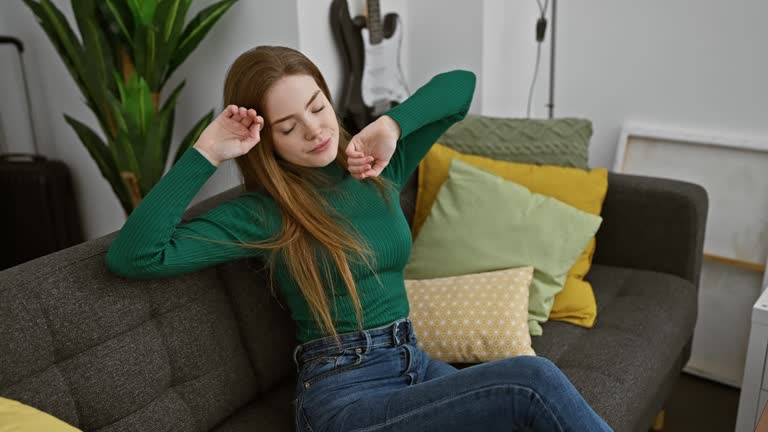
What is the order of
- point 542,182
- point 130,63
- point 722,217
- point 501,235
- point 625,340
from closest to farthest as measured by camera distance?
point 625,340 → point 501,235 → point 542,182 → point 130,63 → point 722,217

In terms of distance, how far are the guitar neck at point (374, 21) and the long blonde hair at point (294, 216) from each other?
88 cm

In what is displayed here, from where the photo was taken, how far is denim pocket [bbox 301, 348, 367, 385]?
1.51 meters

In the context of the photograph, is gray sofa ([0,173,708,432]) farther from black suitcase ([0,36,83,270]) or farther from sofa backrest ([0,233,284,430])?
black suitcase ([0,36,83,270])

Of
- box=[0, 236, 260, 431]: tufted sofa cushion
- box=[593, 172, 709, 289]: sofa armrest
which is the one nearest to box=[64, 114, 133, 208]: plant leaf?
box=[0, 236, 260, 431]: tufted sofa cushion

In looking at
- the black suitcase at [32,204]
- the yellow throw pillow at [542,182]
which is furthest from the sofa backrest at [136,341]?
the black suitcase at [32,204]

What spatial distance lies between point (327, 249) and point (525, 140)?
92 centimetres

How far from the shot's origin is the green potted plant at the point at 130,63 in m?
2.19

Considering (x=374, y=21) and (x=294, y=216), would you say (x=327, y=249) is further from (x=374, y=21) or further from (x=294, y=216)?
→ (x=374, y=21)

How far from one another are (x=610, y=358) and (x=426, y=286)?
1.48 feet

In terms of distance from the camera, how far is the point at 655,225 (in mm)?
2168

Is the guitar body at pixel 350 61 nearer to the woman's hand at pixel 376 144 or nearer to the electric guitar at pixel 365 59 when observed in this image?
the electric guitar at pixel 365 59

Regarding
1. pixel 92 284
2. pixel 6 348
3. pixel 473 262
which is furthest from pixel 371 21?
pixel 6 348

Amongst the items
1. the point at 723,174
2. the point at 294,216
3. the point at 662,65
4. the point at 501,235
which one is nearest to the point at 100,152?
the point at 294,216

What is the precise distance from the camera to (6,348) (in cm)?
131
